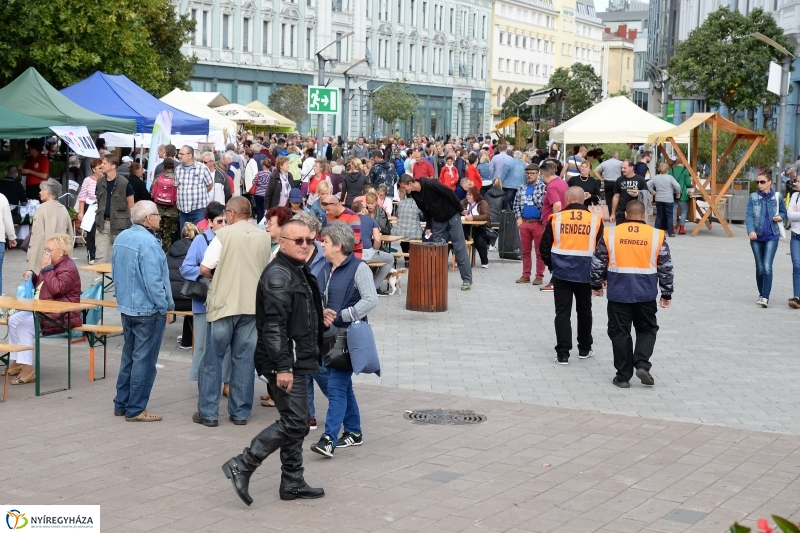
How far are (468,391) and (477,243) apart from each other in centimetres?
882

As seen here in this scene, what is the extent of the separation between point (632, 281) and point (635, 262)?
0.17m

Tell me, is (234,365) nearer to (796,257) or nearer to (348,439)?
(348,439)

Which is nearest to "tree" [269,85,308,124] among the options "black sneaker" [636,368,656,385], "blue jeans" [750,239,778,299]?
"blue jeans" [750,239,778,299]

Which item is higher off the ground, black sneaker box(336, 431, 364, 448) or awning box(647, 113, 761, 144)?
awning box(647, 113, 761, 144)

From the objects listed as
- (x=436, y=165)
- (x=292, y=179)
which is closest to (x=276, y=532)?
(x=292, y=179)

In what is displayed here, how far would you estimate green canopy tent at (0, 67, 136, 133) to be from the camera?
20.3 m

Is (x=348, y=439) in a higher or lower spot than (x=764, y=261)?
lower

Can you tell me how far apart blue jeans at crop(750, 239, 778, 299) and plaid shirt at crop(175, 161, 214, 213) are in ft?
26.0

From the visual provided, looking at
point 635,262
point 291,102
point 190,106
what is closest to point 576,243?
point 635,262

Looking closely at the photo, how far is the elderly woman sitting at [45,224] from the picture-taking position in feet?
40.5

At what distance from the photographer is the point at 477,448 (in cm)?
796

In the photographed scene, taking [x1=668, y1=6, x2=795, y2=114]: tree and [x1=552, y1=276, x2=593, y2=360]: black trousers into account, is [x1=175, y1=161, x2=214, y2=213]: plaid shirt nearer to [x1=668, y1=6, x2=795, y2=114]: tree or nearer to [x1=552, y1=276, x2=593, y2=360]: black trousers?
[x1=552, y1=276, x2=593, y2=360]: black trousers

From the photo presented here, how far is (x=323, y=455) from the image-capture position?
7598 millimetres

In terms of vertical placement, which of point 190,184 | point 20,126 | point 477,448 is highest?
point 20,126
